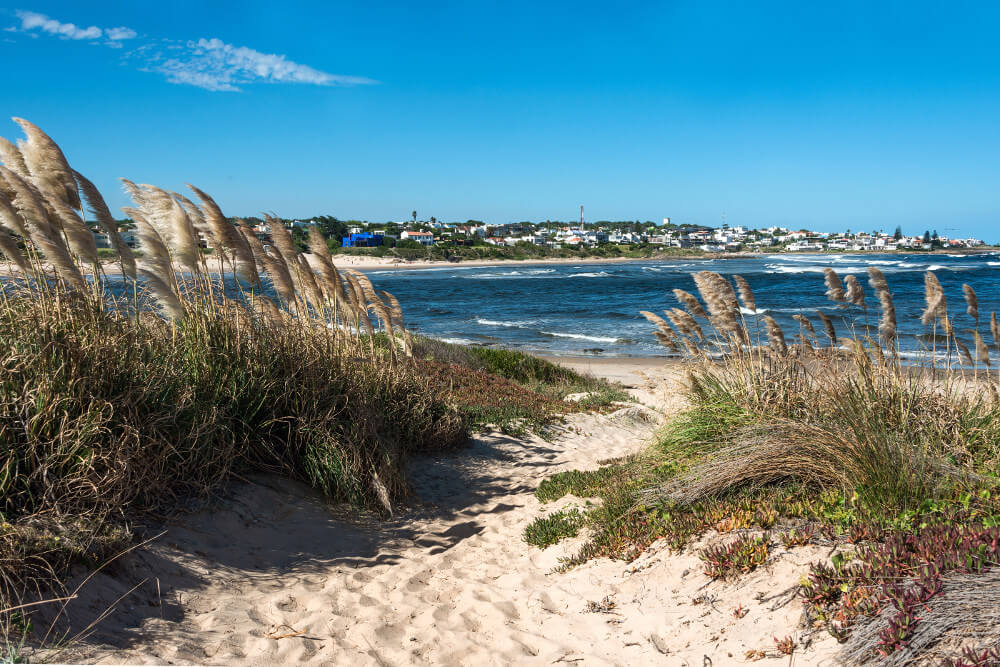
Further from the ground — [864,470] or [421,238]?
[421,238]

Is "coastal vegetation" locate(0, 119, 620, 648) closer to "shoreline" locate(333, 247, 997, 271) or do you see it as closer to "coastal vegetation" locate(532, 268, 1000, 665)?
"coastal vegetation" locate(532, 268, 1000, 665)

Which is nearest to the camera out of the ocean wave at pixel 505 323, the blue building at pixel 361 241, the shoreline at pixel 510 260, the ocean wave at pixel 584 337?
the ocean wave at pixel 584 337

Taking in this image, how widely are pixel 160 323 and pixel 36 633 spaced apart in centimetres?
308

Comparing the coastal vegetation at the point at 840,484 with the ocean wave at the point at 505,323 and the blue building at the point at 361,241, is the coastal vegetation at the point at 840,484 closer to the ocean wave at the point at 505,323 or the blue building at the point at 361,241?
the ocean wave at the point at 505,323

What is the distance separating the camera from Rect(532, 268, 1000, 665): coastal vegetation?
9.66ft

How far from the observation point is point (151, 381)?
4.79 m

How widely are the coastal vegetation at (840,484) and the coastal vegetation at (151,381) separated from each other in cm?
248

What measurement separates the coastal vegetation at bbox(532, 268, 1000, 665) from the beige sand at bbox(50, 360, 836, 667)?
0.24 m

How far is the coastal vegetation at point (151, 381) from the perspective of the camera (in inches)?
154

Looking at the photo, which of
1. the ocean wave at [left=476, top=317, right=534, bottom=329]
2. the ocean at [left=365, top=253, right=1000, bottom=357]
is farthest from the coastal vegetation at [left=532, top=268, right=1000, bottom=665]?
the ocean wave at [left=476, top=317, right=534, bottom=329]

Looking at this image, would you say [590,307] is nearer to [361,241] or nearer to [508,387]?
[508,387]

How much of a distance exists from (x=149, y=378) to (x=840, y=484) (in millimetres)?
5119

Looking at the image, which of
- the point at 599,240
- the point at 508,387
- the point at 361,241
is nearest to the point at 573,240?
the point at 599,240

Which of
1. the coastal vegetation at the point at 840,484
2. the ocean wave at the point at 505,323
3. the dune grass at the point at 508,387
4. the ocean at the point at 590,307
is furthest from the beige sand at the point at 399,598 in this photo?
the ocean wave at the point at 505,323
